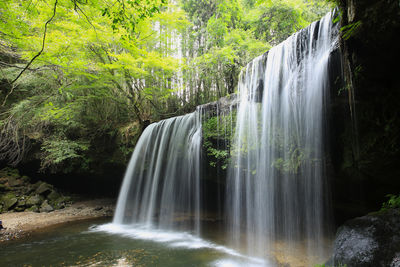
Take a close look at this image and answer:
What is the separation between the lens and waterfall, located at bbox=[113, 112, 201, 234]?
768cm

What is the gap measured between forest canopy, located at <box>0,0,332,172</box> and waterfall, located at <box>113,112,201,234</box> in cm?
129

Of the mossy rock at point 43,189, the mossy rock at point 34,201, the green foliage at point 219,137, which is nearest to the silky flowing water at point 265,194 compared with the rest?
the green foliage at point 219,137

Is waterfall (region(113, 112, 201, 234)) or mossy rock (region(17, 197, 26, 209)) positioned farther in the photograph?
mossy rock (region(17, 197, 26, 209))

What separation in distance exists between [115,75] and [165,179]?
5502 mm

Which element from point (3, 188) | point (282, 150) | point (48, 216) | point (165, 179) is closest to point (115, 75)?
point (165, 179)

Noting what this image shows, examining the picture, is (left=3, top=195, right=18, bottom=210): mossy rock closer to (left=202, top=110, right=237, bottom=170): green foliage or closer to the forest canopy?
the forest canopy

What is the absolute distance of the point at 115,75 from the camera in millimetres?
9680

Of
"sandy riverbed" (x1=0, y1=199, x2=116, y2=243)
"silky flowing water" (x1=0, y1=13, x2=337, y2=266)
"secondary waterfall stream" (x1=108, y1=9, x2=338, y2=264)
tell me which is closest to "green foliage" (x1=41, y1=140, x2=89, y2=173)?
"sandy riverbed" (x1=0, y1=199, x2=116, y2=243)

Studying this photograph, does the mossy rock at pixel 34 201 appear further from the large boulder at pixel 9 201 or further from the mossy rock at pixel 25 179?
the mossy rock at pixel 25 179

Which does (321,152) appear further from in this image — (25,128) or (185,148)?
(25,128)

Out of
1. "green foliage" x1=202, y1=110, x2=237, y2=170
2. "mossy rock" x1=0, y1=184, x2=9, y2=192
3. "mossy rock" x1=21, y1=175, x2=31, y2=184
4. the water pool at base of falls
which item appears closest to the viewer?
the water pool at base of falls

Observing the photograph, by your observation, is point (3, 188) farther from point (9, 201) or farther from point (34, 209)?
point (34, 209)

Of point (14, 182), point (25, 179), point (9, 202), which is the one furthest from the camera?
point (25, 179)

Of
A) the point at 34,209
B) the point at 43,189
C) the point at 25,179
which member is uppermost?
the point at 25,179
